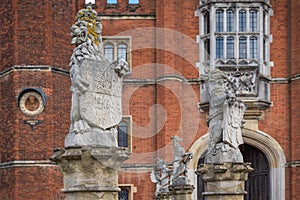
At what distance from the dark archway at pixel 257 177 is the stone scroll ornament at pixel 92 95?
21.6 m

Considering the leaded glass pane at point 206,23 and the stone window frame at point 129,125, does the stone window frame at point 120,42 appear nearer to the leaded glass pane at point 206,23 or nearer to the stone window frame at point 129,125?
the stone window frame at point 129,125

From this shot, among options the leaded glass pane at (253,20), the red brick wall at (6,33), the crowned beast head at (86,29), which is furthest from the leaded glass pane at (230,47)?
the crowned beast head at (86,29)

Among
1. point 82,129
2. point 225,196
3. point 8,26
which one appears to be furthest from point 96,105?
point 8,26

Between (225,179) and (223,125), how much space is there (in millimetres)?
807

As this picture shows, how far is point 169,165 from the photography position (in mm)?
25125

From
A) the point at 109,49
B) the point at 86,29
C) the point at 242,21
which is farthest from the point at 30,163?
the point at 86,29

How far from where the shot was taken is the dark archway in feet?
92.5

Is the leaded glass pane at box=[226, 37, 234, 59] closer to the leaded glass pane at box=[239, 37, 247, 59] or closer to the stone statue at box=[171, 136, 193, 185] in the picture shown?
the leaded glass pane at box=[239, 37, 247, 59]

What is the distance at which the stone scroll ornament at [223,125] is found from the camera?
Result: 9742mm

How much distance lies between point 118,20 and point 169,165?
7.09 metres

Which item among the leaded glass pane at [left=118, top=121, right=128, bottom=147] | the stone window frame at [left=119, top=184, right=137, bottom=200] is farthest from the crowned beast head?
the leaded glass pane at [left=118, top=121, right=128, bottom=147]

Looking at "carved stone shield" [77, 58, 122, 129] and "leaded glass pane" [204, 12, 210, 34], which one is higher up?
"leaded glass pane" [204, 12, 210, 34]

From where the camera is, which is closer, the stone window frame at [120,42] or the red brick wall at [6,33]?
the red brick wall at [6,33]

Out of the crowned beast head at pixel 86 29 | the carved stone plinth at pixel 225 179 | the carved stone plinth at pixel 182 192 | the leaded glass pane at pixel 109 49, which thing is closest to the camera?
the crowned beast head at pixel 86 29
